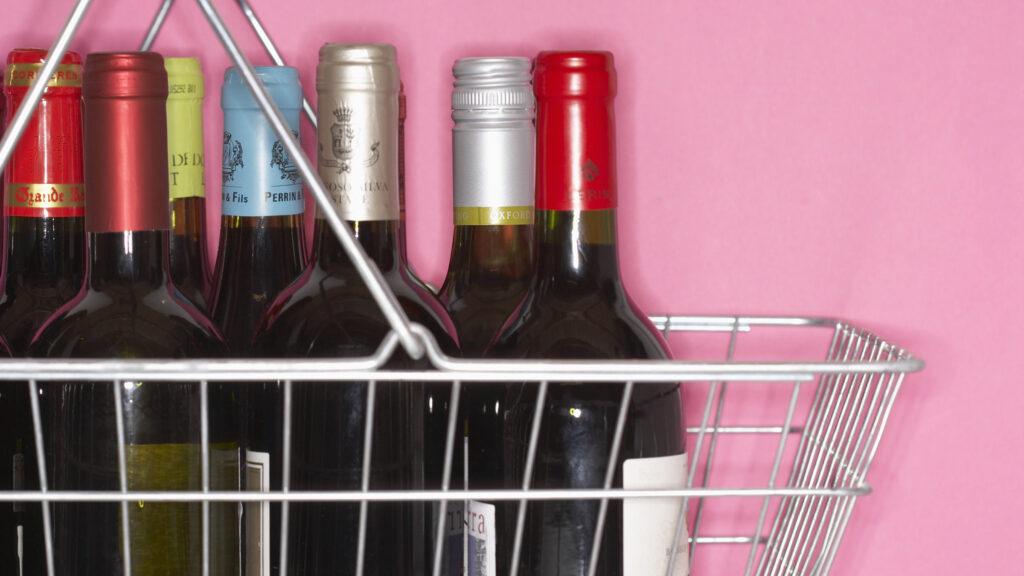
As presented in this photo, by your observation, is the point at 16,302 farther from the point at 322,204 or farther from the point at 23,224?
the point at 322,204

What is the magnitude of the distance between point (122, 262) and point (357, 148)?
0.50 feet

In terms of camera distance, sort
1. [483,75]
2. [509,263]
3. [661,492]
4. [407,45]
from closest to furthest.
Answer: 1. [661,492]
2. [483,75]
3. [509,263]
4. [407,45]

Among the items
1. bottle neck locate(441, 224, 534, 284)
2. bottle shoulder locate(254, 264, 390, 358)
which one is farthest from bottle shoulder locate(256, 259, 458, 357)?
bottle neck locate(441, 224, 534, 284)

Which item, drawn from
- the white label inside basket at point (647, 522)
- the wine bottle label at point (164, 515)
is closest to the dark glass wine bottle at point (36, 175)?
the wine bottle label at point (164, 515)

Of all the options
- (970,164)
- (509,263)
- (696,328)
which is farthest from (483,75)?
(970,164)

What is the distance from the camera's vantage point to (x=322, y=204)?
58cm

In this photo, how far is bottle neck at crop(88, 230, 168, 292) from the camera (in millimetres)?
662

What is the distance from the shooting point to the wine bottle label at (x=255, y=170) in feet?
2.32

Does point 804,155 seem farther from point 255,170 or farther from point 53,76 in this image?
point 53,76

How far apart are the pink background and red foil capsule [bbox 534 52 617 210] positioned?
0.92ft

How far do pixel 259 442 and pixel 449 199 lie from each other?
13.3 inches

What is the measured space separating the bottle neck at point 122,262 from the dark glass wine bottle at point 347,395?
7cm

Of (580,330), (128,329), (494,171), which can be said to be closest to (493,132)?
(494,171)

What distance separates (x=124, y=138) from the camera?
2.00 ft
